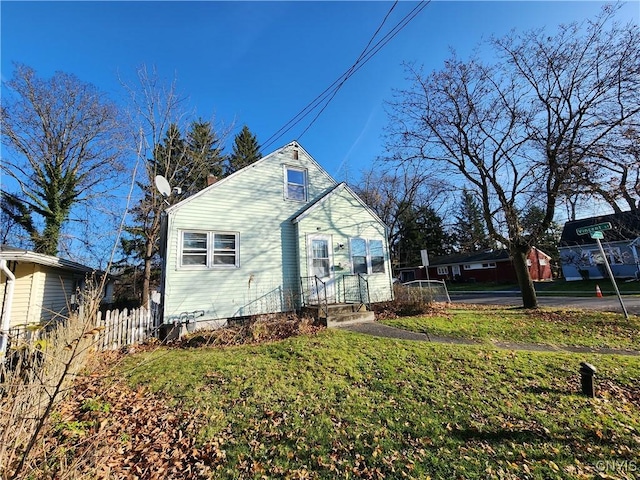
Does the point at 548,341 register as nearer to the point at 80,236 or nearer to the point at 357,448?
the point at 357,448

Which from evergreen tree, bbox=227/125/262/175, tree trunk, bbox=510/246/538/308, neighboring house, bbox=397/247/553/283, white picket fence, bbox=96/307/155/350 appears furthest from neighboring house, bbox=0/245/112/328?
neighboring house, bbox=397/247/553/283

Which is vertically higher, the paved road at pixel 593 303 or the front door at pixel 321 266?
the front door at pixel 321 266

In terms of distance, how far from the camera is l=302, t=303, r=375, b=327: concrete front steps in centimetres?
959

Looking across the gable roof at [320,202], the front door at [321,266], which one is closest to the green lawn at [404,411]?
the front door at [321,266]

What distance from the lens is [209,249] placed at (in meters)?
10.5

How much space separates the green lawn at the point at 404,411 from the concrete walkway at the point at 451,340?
692mm

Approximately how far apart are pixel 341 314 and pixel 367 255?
169 inches

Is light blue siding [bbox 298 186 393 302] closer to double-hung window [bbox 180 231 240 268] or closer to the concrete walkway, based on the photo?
double-hung window [bbox 180 231 240 268]

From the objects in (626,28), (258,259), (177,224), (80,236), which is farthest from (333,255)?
(80,236)

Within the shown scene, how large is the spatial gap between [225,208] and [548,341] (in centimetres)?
1123

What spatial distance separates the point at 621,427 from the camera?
394 centimetres

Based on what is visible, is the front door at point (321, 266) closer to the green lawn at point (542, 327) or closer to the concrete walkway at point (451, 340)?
the concrete walkway at point (451, 340)

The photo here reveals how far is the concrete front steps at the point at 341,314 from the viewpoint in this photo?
31.5ft

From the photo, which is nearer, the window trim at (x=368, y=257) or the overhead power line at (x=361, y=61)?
the overhead power line at (x=361, y=61)
